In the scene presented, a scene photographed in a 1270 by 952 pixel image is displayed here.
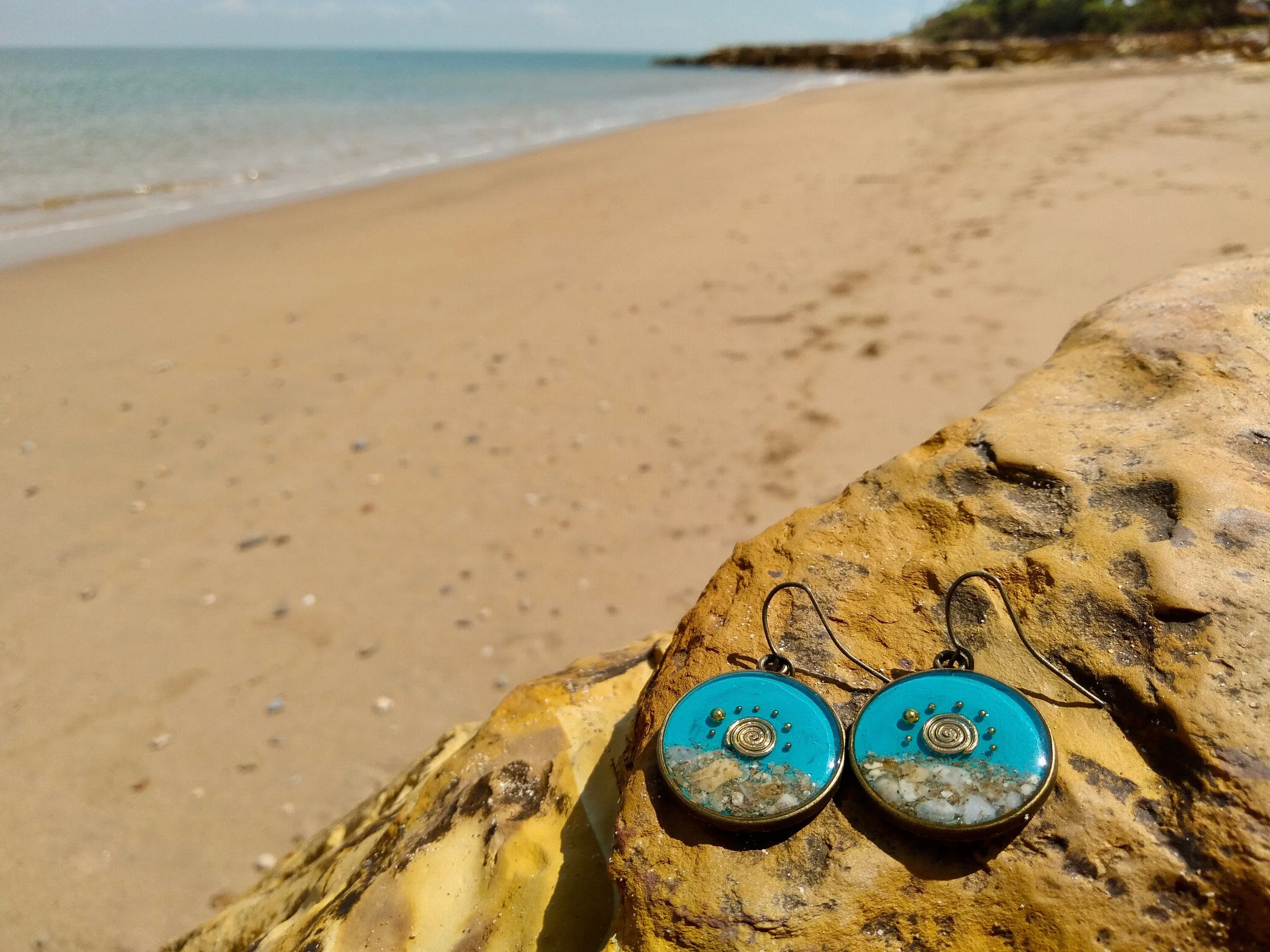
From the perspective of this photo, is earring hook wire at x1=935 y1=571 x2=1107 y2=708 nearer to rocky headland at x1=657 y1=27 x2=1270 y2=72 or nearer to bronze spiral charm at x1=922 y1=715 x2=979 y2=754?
bronze spiral charm at x1=922 y1=715 x2=979 y2=754

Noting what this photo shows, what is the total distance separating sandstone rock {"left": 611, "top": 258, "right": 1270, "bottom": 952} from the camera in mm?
1169

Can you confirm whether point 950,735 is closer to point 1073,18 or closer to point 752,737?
point 752,737

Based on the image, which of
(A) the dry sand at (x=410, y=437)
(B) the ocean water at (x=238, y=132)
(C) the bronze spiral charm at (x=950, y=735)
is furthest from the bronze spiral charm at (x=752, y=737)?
(B) the ocean water at (x=238, y=132)

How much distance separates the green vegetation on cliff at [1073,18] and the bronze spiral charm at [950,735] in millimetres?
40927

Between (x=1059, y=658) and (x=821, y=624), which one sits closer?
(x=1059, y=658)

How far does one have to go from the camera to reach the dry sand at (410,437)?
302 cm

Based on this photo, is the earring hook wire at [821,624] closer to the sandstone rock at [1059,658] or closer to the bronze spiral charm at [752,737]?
the sandstone rock at [1059,658]

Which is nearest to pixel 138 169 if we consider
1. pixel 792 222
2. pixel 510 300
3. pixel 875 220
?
pixel 510 300

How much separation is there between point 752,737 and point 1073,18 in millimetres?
50802

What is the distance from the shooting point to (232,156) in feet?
43.2

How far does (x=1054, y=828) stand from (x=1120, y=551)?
1.96 feet

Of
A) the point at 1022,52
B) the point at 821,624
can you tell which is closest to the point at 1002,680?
the point at 821,624

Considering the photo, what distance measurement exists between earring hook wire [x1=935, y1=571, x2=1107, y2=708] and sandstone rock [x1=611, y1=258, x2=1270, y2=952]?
0.06 ft

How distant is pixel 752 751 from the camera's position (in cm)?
133
